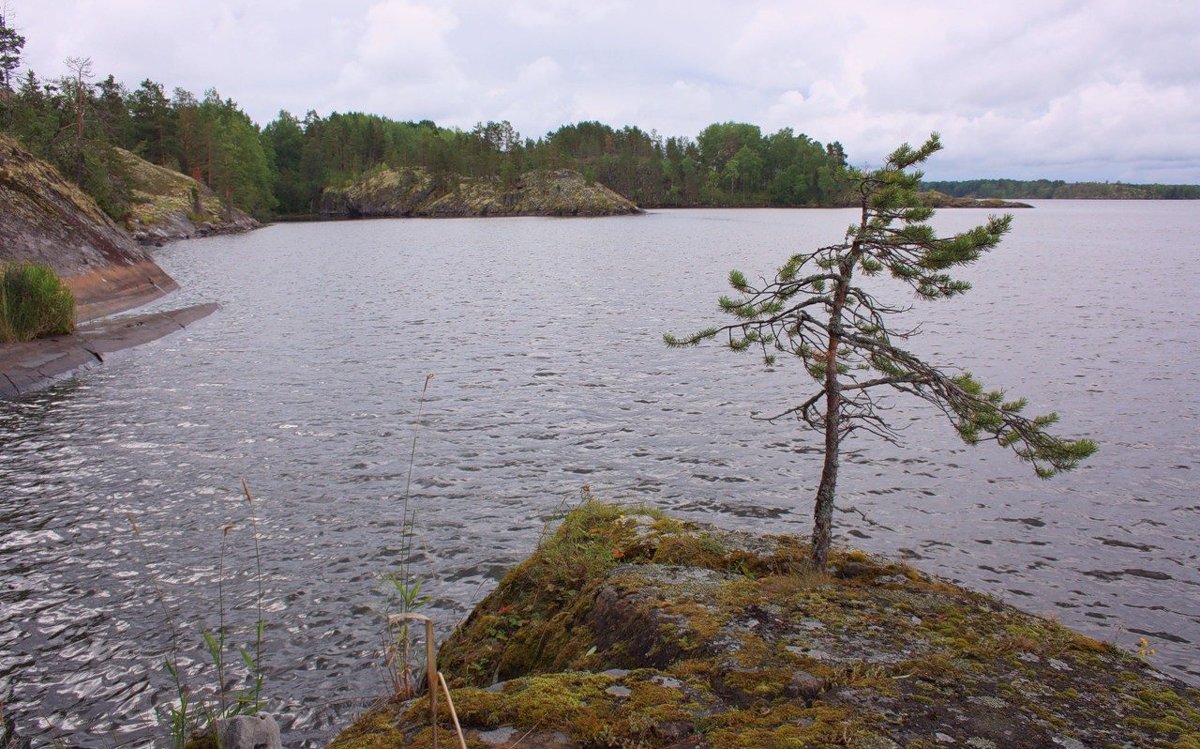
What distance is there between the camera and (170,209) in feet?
271

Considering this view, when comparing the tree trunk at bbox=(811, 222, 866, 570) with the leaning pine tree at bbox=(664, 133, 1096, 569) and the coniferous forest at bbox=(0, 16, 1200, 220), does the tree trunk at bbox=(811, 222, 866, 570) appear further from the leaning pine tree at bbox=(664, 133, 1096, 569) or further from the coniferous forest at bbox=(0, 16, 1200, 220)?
the coniferous forest at bbox=(0, 16, 1200, 220)

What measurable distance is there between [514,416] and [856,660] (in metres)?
12.8

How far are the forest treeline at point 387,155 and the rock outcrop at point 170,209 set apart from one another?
8.98 ft

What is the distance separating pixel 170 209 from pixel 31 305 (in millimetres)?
70719

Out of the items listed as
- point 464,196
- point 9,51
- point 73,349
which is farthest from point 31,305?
point 464,196

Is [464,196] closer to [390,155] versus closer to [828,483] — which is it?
[390,155]

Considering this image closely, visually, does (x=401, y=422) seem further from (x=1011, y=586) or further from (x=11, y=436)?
(x=1011, y=586)

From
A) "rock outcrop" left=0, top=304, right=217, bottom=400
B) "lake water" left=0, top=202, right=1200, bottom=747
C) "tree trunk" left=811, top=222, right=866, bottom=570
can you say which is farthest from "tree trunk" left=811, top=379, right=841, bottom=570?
"rock outcrop" left=0, top=304, right=217, bottom=400

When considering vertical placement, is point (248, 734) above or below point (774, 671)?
above

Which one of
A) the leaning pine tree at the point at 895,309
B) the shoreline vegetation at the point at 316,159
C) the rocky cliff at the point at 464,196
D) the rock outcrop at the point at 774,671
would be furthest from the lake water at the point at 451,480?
the rocky cliff at the point at 464,196

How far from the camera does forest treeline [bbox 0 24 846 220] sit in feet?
348

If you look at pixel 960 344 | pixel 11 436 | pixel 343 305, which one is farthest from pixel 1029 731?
pixel 343 305

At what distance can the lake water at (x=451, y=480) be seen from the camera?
814cm

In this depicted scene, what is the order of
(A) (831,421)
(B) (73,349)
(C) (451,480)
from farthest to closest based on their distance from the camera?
(B) (73,349) → (C) (451,480) → (A) (831,421)
